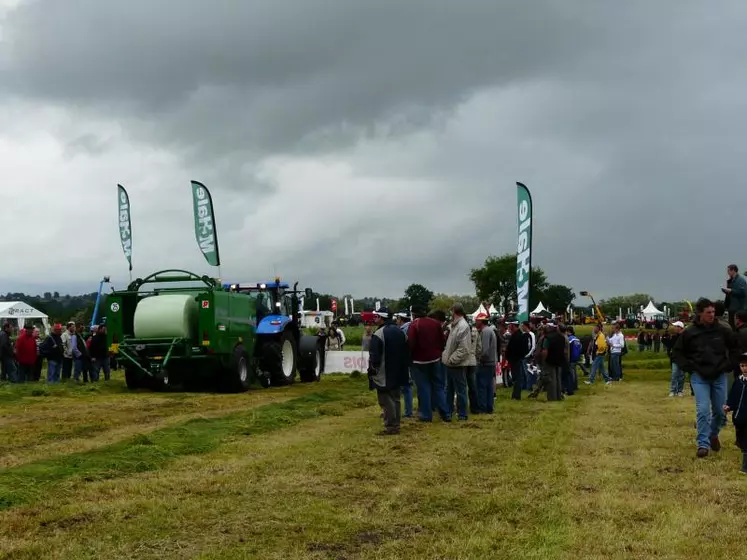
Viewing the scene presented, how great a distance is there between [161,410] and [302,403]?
2.48m

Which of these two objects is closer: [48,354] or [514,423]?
[514,423]

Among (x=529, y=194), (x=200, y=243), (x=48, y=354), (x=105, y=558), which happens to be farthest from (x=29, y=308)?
(x=105, y=558)

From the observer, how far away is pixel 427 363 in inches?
517

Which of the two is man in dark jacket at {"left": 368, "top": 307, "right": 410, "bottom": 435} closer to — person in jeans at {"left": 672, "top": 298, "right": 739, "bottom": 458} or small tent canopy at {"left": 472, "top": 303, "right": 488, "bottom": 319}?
person in jeans at {"left": 672, "top": 298, "right": 739, "bottom": 458}

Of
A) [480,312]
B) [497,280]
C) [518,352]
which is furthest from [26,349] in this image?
[497,280]

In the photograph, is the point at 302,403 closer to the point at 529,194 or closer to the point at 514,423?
the point at 514,423

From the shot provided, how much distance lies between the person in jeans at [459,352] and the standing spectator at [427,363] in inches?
10.0

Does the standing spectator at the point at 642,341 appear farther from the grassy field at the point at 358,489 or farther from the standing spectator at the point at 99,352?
the grassy field at the point at 358,489

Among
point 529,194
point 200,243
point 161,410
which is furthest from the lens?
point 200,243

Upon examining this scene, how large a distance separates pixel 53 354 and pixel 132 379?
238 centimetres

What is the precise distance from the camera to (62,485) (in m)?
7.79

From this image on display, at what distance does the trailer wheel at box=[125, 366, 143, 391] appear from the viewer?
1973 centimetres

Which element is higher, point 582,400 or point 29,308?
point 29,308

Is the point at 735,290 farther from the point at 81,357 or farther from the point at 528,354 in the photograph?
the point at 81,357
